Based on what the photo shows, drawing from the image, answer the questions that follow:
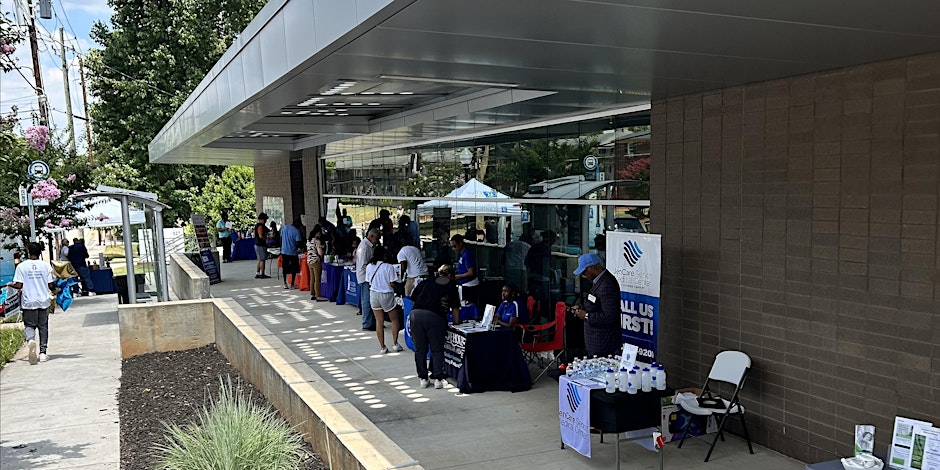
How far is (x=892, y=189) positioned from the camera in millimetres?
5855

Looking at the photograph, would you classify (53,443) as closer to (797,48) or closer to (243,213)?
(797,48)

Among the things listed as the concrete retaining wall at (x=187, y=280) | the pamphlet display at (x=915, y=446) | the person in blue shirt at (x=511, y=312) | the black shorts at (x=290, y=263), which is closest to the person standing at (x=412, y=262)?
the person in blue shirt at (x=511, y=312)

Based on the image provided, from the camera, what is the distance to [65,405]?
9.16 meters

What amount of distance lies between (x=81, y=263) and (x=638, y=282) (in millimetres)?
17449

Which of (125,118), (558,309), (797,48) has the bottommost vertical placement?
(558,309)

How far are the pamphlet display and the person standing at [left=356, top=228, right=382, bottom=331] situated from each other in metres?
8.28

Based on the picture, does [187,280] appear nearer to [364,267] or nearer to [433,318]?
[364,267]

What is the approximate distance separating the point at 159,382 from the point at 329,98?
4.39 metres

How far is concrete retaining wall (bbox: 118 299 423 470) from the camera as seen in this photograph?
5.62m

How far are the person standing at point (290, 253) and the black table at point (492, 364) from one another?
9575mm

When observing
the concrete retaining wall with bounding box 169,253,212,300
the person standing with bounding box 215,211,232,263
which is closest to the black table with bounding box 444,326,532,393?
the concrete retaining wall with bounding box 169,253,212,300

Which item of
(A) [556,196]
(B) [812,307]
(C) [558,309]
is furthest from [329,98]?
(B) [812,307]

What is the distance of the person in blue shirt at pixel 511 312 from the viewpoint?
9869 mm

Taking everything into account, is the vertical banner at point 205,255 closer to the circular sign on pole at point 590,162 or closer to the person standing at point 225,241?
the person standing at point 225,241
